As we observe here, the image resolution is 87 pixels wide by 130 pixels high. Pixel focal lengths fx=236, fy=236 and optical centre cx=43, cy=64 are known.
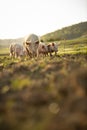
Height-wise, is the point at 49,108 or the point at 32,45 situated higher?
the point at 49,108

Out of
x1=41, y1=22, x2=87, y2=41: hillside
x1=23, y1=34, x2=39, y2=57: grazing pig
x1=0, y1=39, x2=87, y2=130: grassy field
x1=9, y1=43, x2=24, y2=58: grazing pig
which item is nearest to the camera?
x1=0, y1=39, x2=87, y2=130: grassy field

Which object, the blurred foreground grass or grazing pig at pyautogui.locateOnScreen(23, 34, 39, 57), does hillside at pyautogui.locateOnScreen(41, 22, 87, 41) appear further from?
the blurred foreground grass

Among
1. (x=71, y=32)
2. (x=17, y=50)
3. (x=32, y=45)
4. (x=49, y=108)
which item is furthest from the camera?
(x=71, y=32)

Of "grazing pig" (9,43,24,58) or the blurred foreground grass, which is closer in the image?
the blurred foreground grass

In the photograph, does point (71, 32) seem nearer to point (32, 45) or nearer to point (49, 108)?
point (32, 45)

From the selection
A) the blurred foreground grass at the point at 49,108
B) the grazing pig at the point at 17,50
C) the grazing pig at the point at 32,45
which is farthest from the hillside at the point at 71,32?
the blurred foreground grass at the point at 49,108

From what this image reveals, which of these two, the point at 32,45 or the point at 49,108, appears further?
the point at 32,45

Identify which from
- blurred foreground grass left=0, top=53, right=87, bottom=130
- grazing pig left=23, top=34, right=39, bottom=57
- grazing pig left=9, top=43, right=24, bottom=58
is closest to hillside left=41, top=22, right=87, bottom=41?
grazing pig left=9, top=43, right=24, bottom=58

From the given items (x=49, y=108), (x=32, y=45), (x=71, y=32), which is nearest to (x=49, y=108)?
(x=49, y=108)

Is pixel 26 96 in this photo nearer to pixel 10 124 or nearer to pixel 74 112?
pixel 10 124

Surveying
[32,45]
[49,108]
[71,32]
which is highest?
[49,108]

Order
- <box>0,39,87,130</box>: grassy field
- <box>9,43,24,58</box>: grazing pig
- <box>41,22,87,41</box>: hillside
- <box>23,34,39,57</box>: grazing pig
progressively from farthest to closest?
<box>41,22,87,41</box>: hillside, <box>9,43,24,58</box>: grazing pig, <box>23,34,39,57</box>: grazing pig, <box>0,39,87,130</box>: grassy field

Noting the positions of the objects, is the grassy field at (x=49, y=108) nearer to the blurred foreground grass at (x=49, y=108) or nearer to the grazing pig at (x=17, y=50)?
the blurred foreground grass at (x=49, y=108)

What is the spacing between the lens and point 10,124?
4.17 metres
